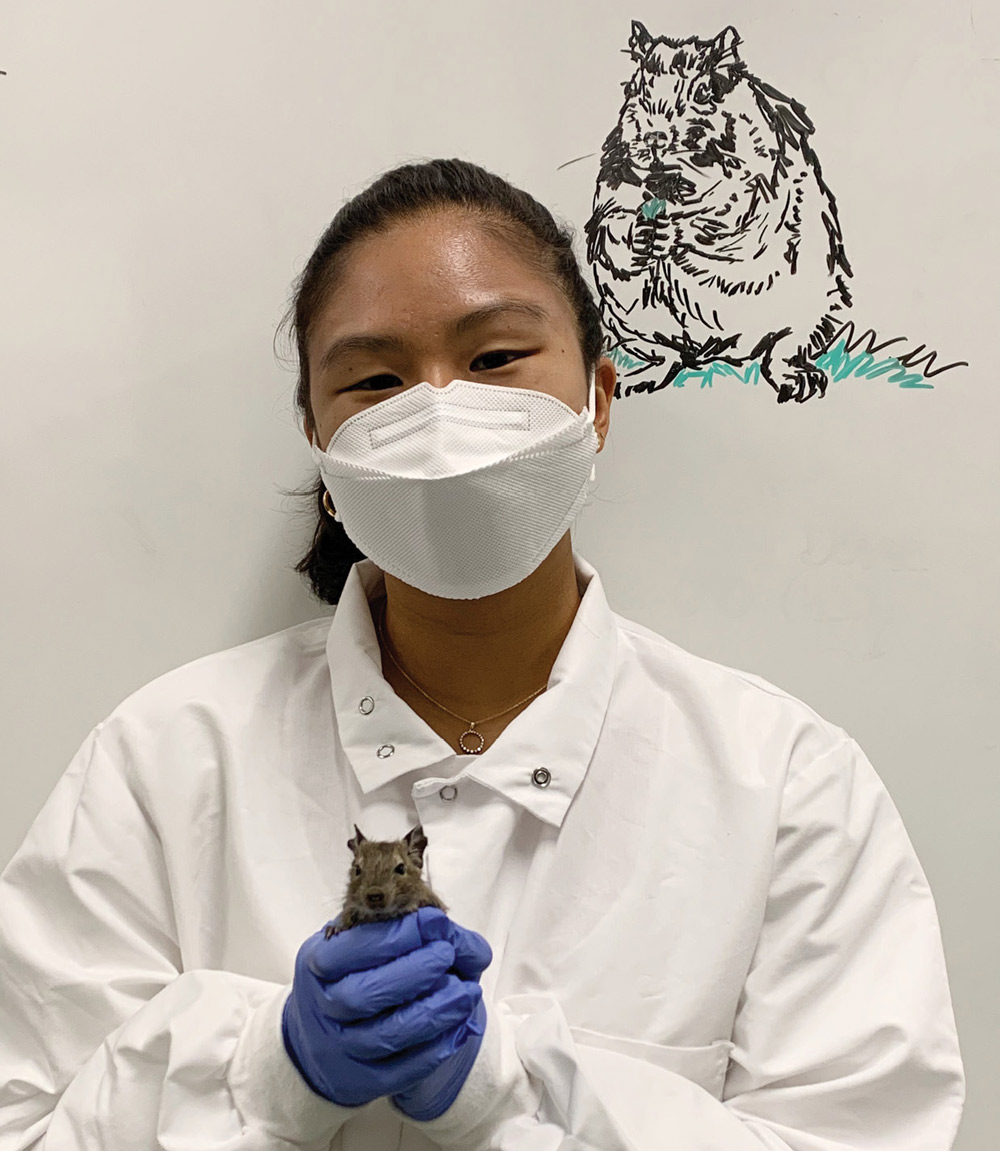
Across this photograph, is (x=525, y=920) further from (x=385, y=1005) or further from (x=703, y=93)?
(x=703, y=93)

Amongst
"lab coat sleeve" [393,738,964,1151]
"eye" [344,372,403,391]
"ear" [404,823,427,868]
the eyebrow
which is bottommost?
"lab coat sleeve" [393,738,964,1151]

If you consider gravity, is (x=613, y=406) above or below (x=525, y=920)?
above

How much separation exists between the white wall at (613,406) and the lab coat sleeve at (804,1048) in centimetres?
33

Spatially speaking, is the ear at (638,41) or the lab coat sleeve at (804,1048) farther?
the ear at (638,41)

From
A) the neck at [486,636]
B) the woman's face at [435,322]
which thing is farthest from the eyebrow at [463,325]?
the neck at [486,636]

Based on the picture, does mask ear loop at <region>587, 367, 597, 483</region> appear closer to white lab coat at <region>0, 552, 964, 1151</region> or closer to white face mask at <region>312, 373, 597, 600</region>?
white face mask at <region>312, 373, 597, 600</region>

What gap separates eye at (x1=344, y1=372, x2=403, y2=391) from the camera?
46.1 inches

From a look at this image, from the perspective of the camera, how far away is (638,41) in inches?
59.0

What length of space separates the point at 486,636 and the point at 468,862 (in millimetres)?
287

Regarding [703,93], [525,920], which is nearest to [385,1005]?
[525,920]

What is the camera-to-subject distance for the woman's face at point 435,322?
45.0 inches

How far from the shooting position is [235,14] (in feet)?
4.89

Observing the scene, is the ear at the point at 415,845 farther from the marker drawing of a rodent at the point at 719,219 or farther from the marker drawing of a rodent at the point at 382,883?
the marker drawing of a rodent at the point at 719,219

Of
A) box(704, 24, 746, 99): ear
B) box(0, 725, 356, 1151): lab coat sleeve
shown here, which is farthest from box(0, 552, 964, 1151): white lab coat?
box(704, 24, 746, 99): ear
